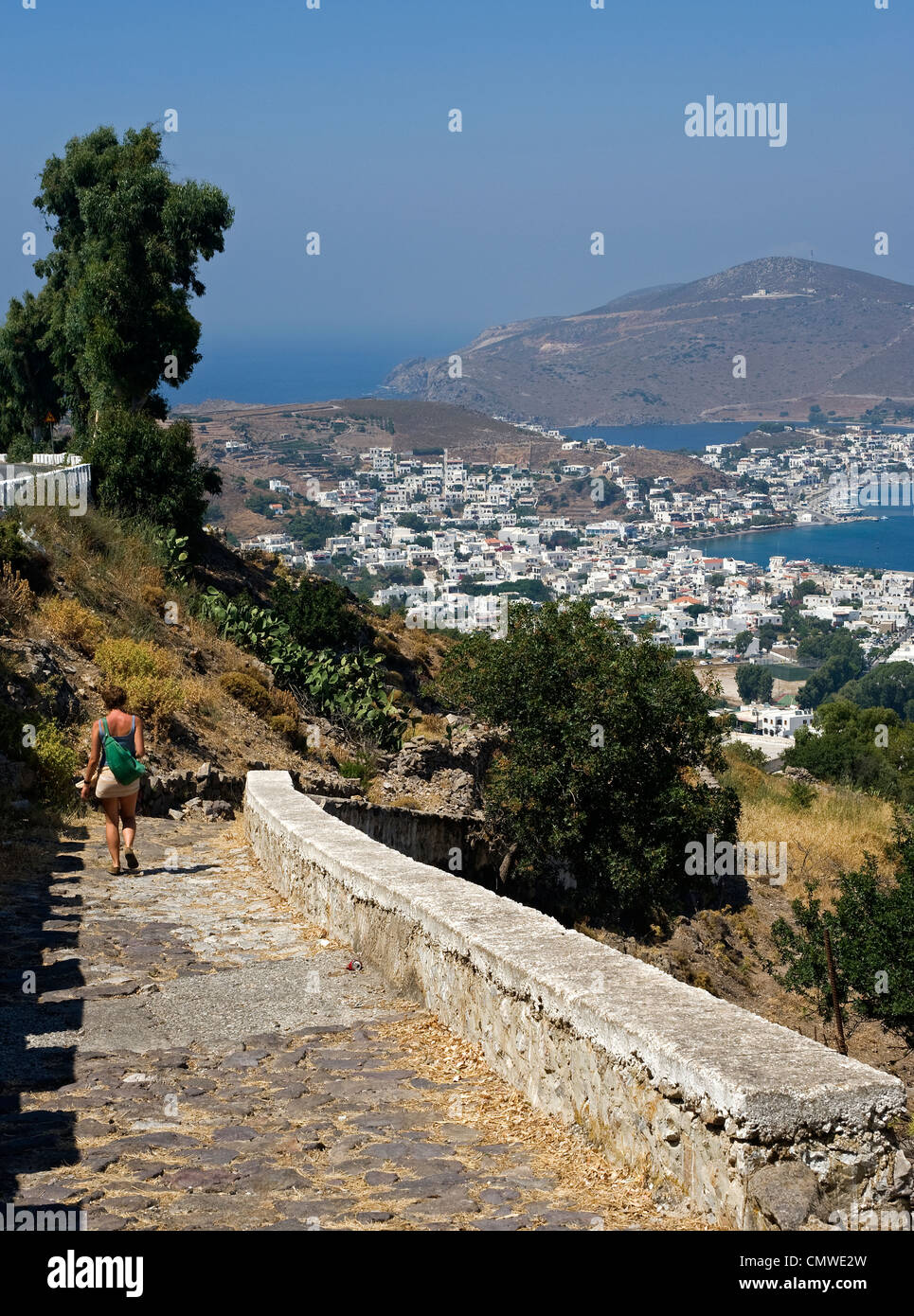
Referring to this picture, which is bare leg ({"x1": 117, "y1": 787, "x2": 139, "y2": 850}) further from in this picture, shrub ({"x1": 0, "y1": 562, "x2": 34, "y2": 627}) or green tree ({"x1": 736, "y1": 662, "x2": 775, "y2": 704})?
green tree ({"x1": 736, "y1": 662, "x2": 775, "y2": 704})

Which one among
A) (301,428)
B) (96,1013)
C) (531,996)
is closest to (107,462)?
(96,1013)

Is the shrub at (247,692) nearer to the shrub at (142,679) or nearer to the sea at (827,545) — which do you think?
the shrub at (142,679)

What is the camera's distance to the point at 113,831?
800 centimetres

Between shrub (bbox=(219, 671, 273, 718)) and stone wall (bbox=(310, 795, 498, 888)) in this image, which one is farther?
shrub (bbox=(219, 671, 273, 718))

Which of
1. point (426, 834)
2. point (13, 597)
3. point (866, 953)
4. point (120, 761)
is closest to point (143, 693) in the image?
point (13, 597)

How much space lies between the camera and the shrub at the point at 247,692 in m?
14.9

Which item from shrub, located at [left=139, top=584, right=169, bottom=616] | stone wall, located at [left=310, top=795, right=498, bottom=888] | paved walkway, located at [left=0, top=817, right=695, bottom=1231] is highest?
shrub, located at [left=139, top=584, right=169, bottom=616]

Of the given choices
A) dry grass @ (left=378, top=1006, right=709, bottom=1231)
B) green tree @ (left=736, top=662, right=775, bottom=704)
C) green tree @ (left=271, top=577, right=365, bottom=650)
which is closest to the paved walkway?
dry grass @ (left=378, top=1006, right=709, bottom=1231)

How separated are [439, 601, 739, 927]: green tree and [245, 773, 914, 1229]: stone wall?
8474 mm

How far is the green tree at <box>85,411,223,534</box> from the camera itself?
20.8 m

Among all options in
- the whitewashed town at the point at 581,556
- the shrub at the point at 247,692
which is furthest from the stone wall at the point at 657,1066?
the whitewashed town at the point at 581,556

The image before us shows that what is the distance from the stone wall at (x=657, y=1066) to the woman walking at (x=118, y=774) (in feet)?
9.75
